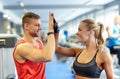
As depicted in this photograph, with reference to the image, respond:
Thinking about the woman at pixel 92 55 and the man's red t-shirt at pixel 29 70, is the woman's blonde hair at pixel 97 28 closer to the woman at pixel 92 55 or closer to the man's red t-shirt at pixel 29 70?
the woman at pixel 92 55

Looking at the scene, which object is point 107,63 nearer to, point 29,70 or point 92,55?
point 92,55

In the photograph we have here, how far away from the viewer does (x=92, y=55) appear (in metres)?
2.52

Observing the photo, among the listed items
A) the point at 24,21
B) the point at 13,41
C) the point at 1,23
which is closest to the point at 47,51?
the point at 24,21

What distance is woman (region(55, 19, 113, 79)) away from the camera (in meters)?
2.40

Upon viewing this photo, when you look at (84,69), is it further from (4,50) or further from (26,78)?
(4,50)

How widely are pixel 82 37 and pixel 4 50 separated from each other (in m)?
1.08

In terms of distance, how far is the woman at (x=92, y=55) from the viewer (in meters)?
2.40

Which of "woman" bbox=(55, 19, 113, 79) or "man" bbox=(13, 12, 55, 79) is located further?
"woman" bbox=(55, 19, 113, 79)

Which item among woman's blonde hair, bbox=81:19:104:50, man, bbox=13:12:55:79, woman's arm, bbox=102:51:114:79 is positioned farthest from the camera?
woman's blonde hair, bbox=81:19:104:50

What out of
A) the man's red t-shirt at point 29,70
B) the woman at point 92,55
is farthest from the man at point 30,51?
the woman at point 92,55

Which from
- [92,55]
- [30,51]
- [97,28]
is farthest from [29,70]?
[97,28]

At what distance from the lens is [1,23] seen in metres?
18.6

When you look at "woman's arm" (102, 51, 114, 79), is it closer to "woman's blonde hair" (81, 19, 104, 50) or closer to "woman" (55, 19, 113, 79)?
"woman" (55, 19, 113, 79)

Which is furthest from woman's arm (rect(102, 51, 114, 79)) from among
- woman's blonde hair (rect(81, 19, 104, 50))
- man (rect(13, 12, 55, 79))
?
man (rect(13, 12, 55, 79))
